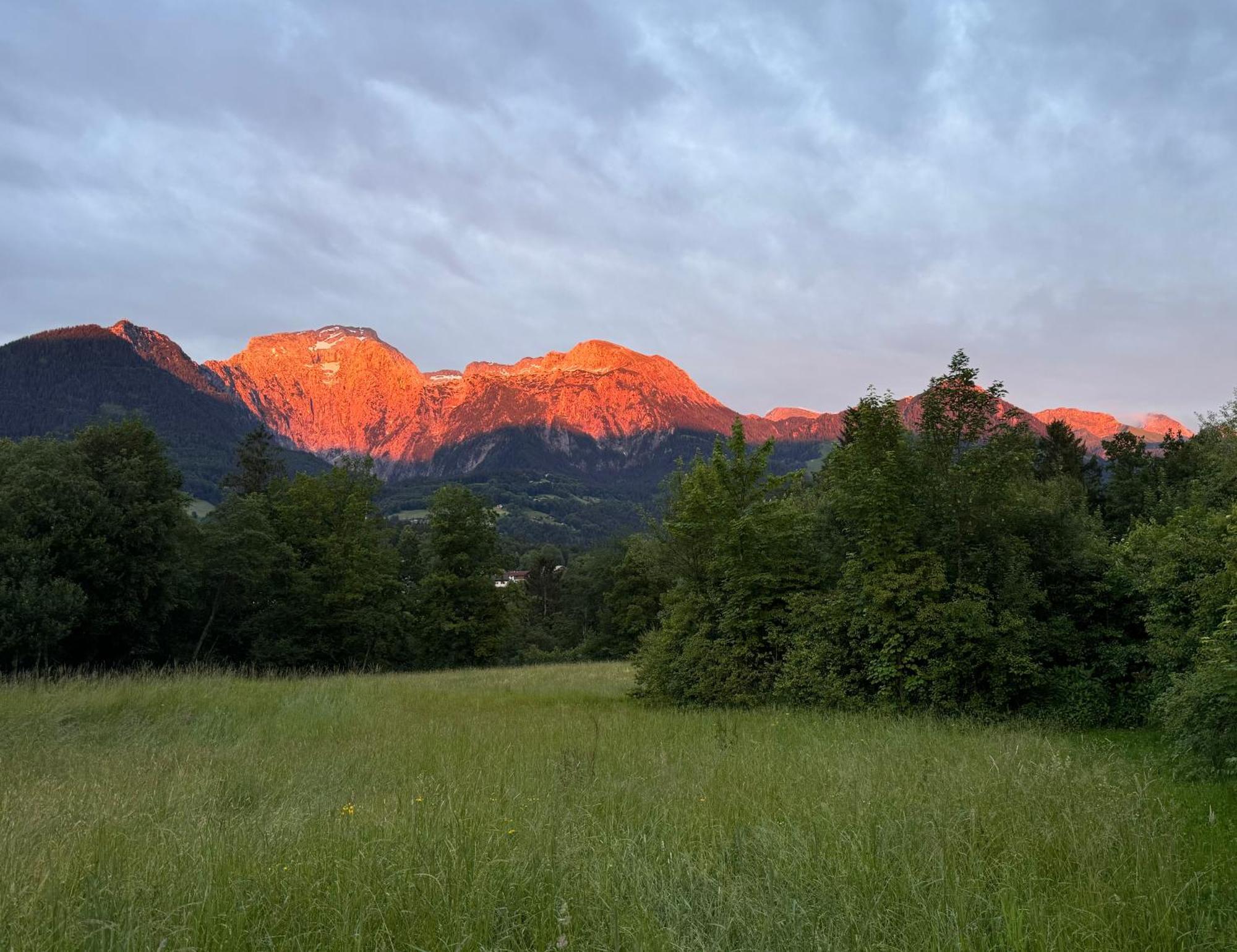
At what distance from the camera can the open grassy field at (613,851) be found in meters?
3.38

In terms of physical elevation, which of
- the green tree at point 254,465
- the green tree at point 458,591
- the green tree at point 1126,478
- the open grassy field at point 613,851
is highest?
the green tree at point 1126,478

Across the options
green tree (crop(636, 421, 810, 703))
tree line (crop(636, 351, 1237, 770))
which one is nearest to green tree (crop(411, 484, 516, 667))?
green tree (crop(636, 421, 810, 703))

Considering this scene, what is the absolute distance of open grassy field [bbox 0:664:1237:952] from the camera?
3385mm

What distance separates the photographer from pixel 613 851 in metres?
4.37

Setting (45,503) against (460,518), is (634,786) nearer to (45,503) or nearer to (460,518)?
(45,503)

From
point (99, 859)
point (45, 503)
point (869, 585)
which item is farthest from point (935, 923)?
point (45, 503)

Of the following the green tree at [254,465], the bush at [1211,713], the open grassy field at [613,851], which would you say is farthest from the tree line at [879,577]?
the green tree at [254,465]

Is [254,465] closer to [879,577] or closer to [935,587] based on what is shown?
[879,577]

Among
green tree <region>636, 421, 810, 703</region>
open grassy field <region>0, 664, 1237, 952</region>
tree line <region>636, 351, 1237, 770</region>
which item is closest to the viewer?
open grassy field <region>0, 664, 1237, 952</region>

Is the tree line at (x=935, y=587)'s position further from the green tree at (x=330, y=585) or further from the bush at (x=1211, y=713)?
the green tree at (x=330, y=585)

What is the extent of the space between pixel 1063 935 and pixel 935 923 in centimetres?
61

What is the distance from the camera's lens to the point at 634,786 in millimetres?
6410

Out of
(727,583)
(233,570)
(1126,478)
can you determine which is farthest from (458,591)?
(1126,478)

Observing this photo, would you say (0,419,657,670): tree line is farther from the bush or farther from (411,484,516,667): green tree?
the bush
